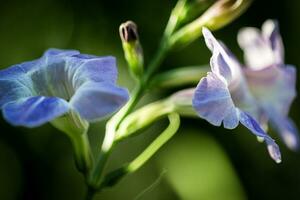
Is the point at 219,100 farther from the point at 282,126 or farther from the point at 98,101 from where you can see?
the point at 282,126

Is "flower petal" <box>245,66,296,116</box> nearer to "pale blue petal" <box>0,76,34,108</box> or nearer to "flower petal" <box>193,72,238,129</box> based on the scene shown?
"flower petal" <box>193,72,238,129</box>

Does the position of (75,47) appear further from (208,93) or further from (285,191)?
(208,93)

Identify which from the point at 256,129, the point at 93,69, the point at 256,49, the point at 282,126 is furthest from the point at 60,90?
the point at 256,49

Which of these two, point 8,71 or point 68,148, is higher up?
point 8,71

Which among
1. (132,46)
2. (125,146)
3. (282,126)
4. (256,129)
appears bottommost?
(125,146)

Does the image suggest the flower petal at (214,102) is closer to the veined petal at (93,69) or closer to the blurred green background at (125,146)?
the veined petal at (93,69)

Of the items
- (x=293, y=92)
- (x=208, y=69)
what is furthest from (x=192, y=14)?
(x=293, y=92)

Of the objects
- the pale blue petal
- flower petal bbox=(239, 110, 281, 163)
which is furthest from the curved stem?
flower petal bbox=(239, 110, 281, 163)
